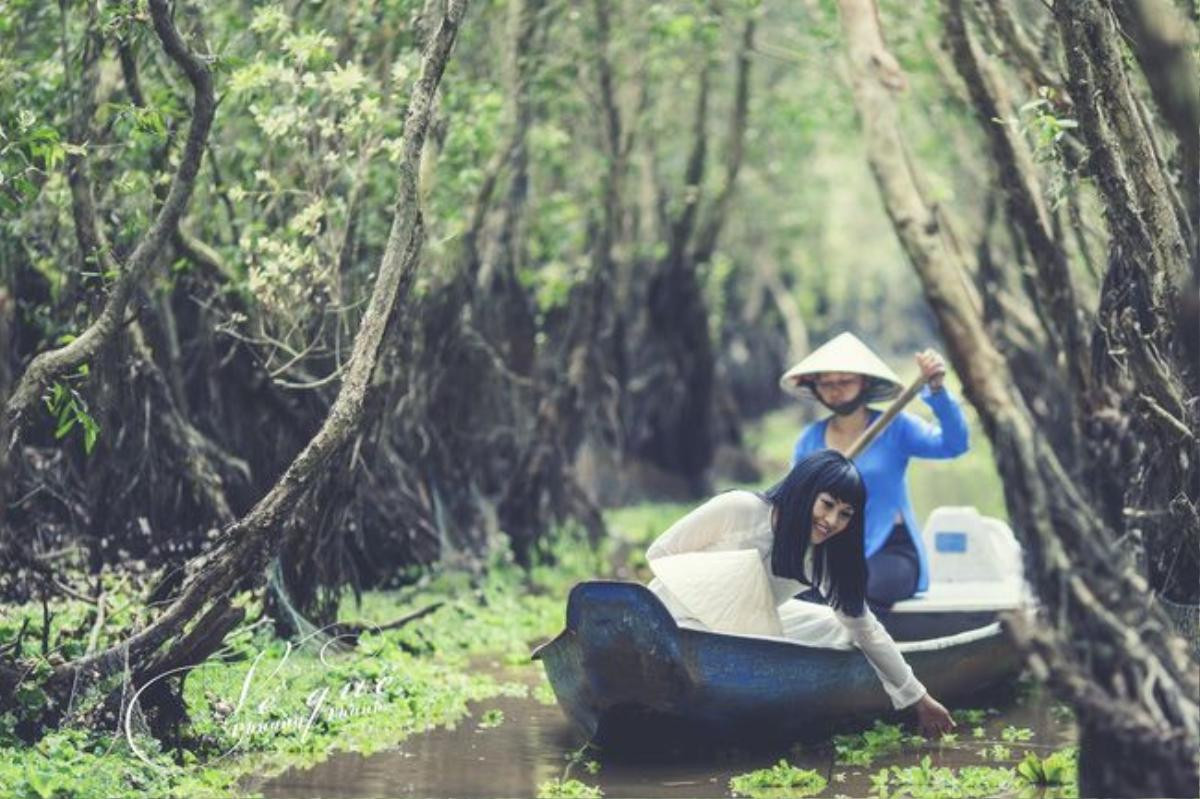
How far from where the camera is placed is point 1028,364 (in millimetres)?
18219

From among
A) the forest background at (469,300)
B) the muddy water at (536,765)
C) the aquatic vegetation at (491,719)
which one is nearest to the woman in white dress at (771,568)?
the muddy water at (536,765)

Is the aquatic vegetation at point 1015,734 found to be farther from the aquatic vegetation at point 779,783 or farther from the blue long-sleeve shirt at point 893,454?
the aquatic vegetation at point 779,783

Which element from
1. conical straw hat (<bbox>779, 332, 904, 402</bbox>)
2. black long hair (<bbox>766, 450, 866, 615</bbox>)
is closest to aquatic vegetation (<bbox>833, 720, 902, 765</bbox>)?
black long hair (<bbox>766, 450, 866, 615</bbox>)

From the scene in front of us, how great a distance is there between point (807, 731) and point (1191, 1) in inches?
160

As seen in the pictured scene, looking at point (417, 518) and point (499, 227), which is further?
point (499, 227)

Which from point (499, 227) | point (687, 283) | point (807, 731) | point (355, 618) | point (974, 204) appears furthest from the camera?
point (974, 204)

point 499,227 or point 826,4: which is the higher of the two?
point 826,4

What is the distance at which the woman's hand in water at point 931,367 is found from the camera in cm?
906

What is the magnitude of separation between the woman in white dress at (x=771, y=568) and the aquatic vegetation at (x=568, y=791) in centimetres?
82

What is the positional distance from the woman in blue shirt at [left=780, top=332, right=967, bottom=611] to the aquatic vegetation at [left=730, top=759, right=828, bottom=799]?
2.03m

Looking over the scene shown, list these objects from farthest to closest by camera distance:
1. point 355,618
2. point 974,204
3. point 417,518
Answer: point 974,204 < point 417,518 < point 355,618

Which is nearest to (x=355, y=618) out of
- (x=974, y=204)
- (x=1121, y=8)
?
(x=1121, y=8)

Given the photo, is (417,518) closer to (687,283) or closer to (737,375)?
(687,283)

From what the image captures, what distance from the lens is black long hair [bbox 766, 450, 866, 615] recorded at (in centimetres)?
765
